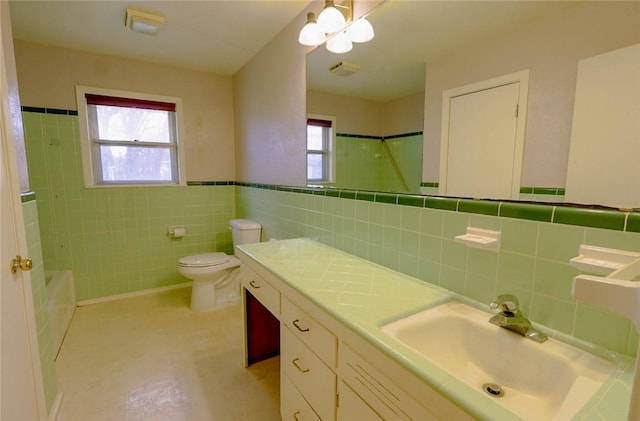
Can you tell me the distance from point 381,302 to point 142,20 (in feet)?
7.60

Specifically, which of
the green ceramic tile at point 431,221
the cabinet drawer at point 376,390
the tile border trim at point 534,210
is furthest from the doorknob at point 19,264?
the green ceramic tile at point 431,221

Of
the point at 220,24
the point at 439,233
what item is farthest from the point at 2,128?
the point at 439,233

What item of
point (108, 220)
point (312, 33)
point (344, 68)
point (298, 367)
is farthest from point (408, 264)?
point (108, 220)

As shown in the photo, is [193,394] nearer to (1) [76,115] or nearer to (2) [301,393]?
(2) [301,393]

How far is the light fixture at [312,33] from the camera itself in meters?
1.64

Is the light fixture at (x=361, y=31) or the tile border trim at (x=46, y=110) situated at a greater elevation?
the light fixture at (x=361, y=31)

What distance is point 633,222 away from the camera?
2.33 ft

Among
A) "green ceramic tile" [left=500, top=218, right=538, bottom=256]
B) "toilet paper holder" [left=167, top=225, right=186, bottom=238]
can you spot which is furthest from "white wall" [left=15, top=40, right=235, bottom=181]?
"green ceramic tile" [left=500, top=218, right=538, bottom=256]

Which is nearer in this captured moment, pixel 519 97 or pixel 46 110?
pixel 519 97

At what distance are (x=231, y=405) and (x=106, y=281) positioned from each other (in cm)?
205

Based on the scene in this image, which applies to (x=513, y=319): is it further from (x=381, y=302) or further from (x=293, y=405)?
(x=293, y=405)

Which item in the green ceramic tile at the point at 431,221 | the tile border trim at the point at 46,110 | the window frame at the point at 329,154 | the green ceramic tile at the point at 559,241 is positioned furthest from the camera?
the tile border trim at the point at 46,110

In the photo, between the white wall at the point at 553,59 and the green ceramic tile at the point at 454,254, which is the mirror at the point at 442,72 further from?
the green ceramic tile at the point at 454,254

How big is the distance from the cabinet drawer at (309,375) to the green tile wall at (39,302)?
46.6 inches
